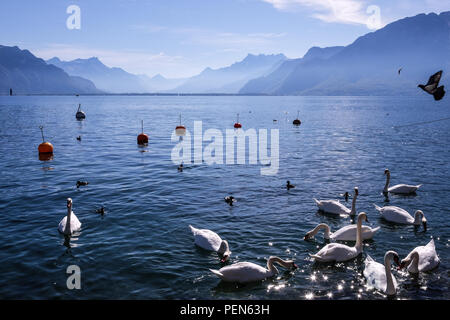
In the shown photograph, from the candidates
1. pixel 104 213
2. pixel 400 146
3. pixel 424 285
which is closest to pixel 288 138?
pixel 400 146

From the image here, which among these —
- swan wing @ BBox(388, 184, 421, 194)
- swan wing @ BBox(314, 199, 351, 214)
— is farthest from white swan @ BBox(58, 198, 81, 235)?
swan wing @ BBox(388, 184, 421, 194)

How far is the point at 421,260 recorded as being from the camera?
51.3 ft

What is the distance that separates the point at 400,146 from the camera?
52938 mm

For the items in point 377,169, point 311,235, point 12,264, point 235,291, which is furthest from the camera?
point 377,169

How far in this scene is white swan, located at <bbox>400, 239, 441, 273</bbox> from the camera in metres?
15.0

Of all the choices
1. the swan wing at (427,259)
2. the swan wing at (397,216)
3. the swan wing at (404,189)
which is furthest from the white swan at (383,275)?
the swan wing at (404,189)

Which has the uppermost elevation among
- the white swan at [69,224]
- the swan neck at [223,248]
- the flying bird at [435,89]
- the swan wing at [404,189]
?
the flying bird at [435,89]

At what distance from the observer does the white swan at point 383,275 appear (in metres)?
13.8

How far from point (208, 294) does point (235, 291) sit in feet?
3.70

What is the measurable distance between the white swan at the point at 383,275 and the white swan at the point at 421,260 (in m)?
0.84

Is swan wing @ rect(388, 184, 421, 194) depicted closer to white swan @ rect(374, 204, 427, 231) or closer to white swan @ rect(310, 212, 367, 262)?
white swan @ rect(374, 204, 427, 231)

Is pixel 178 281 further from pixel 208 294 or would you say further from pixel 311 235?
pixel 311 235

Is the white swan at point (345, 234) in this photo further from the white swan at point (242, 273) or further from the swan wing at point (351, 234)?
the white swan at point (242, 273)
